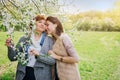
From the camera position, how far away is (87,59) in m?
16.2

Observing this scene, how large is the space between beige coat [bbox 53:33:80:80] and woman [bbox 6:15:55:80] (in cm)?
13

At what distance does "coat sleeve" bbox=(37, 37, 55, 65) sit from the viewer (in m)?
5.09

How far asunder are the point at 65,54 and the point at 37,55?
1.16 ft

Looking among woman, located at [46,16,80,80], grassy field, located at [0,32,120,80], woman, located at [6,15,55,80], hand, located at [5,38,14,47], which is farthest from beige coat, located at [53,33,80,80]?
grassy field, located at [0,32,120,80]

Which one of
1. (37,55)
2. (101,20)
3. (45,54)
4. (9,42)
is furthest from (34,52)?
(101,20)

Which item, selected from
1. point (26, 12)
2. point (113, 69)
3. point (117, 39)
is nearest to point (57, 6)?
point (26, 12)

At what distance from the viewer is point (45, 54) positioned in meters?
5.16

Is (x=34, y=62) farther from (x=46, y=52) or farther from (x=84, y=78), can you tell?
(x=84, y=78)

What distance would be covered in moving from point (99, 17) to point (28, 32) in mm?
30163

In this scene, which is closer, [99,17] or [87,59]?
[87,59]

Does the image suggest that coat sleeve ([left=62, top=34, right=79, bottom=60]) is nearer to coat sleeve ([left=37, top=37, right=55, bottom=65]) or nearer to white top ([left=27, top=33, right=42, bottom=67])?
coat sleeve ([left=37, top=37, right=55, bottom=65])

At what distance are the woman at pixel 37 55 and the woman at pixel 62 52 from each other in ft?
0.28

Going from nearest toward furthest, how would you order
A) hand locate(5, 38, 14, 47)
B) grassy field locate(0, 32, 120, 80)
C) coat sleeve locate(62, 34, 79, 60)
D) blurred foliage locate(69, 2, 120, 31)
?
hand locate(5, 38, 14, 47), coat sleeve locate(62, 34, 79, 60), grassy field locate(0, 32, 120, 80), blurred foliage locate(69, 2, 120, 31)

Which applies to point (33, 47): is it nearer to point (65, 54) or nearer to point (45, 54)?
point (45, 54)
